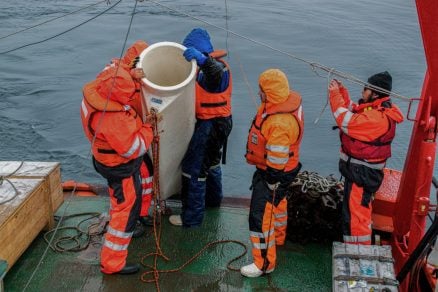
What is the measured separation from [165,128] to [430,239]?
7.62ft

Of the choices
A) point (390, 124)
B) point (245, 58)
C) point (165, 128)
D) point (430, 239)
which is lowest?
point (245, 58)

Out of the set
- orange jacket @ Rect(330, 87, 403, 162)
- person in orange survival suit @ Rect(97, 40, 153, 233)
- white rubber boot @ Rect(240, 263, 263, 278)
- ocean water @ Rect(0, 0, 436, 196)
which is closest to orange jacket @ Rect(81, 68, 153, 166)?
person in orange survival suit @ Rect(97, 40, 153, 233)

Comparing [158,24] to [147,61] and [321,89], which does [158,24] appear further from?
[147,61]

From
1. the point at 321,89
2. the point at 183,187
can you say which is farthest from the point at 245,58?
the point at 183,187

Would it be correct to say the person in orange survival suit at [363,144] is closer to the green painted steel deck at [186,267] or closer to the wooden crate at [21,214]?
the green painted steel deck at [186,267]

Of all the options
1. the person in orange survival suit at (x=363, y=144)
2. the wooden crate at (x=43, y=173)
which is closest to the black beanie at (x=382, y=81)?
the person in orange survival suit at (x=363, y=144)

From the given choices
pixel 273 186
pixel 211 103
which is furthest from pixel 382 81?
pixel 211 103

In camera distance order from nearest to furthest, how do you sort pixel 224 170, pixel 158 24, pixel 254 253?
pixel 254 253 → pixel 224 170 → pixel 158 24

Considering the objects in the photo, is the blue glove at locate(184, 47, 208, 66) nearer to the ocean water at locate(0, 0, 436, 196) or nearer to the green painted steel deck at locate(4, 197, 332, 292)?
the green painted steel deck at locate(4, 197, 332, 292)

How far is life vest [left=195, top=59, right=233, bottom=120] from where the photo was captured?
4.79m

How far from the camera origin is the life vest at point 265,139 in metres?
4.07

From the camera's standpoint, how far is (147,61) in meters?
4.58

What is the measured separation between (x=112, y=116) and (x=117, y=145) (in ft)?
0.73

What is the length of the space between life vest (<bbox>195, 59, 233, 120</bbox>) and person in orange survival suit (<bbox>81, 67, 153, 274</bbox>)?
2.20 ft
